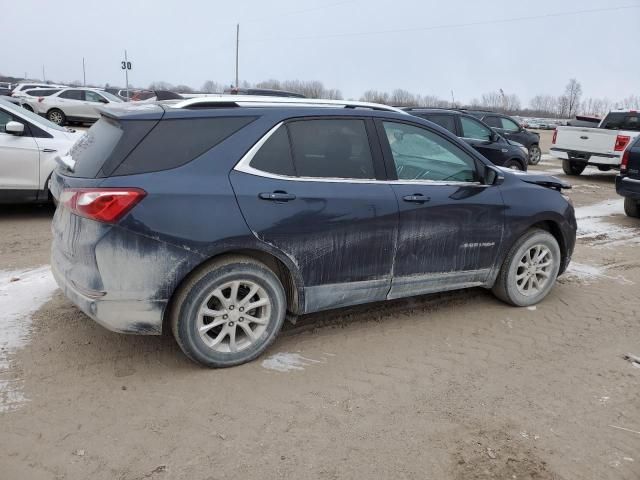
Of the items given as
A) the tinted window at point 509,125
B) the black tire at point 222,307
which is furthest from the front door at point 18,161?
the tinted window at point 509,125

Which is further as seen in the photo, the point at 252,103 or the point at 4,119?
the point at 4,119

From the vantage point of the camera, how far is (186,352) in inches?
138

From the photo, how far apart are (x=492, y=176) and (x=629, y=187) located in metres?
6.11

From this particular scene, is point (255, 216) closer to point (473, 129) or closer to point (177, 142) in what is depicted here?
point (177, 142)

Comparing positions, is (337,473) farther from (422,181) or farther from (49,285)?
(49,285)

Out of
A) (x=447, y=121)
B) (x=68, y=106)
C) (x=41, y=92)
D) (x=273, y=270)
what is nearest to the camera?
(x=273, y=270)

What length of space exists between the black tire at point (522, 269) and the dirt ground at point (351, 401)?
5.5 inches

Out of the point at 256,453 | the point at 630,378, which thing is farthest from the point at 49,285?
the point at 630,378

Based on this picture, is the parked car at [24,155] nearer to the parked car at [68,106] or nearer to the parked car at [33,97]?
the parked car at [68,106]

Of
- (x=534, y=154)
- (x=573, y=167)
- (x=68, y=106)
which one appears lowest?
(x=573, y=167)

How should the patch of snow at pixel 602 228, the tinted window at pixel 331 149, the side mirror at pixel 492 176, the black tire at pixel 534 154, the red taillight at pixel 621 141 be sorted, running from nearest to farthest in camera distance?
the tinted window at pixel 331 149 < the side mirror at pixel 492 176 < the patch of snow at pixel 602 228 < the red taillight at pixel 621 141 < the black tire at pixel 534 154

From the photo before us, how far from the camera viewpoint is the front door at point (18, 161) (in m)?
7.20

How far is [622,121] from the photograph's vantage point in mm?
15086

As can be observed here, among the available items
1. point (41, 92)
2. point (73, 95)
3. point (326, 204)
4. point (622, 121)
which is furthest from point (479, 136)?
point (41, 92)
